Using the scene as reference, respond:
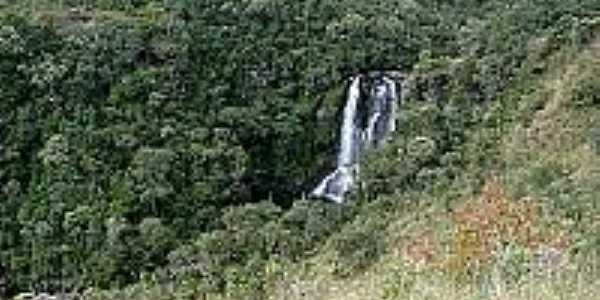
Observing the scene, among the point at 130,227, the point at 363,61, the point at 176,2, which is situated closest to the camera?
the point at 130,227

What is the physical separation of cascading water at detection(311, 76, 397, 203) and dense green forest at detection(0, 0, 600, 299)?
0.39 meters

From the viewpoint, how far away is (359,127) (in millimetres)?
43844

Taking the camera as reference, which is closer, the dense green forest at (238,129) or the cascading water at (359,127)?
the dense green forest at (238,129)

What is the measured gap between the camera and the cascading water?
43094mm

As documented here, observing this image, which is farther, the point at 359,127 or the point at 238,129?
the point at 359,127

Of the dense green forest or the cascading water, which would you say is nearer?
the dense green forest

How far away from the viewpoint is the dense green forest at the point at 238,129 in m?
38.1

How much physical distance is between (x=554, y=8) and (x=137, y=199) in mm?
15820

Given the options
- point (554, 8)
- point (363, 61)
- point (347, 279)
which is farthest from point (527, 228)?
point (554, 8)

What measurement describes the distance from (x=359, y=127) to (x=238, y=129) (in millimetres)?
3621

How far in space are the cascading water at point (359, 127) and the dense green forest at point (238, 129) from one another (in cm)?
39

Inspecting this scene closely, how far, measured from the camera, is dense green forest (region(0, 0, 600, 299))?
38.1m

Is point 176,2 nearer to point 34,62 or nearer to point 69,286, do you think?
point 34,62

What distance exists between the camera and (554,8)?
4797 cm
